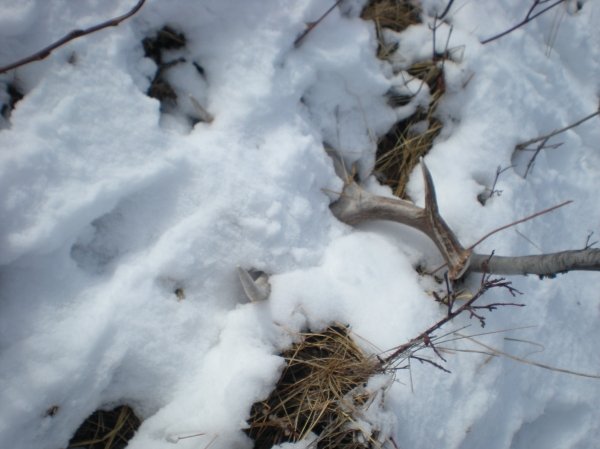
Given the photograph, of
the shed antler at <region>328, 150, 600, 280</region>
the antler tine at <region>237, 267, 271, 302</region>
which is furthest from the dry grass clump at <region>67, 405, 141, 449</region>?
the shed antler at <region>328, 150, 600, 280</region>

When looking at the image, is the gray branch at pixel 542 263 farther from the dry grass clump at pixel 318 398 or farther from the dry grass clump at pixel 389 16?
the dry grass clump at pixel 389 16

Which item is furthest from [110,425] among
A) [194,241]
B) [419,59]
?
[419,59]

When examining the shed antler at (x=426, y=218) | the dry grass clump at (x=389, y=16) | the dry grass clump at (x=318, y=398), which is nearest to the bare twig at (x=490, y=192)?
the shed antler at (x=426, y=218)

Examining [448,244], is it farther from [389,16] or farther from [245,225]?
[389,16]

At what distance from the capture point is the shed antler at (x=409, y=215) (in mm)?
1591

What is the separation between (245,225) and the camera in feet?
5.00

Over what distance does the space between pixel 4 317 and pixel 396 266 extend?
1.37 metres

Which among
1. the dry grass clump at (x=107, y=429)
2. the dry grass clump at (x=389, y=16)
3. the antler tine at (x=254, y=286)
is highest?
the dry grass clump at (x=389, y=16)

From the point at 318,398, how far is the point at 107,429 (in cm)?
72

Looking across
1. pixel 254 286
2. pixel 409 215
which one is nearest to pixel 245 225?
pixel 254 286

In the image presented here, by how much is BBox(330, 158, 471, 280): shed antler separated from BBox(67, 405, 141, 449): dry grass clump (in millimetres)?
1071

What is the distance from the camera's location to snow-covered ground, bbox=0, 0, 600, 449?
1.30 meters

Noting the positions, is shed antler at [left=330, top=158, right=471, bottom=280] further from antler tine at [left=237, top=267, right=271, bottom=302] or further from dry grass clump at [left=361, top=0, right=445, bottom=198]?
antler tine at [left=237, top=267, right=271, bottom=302]

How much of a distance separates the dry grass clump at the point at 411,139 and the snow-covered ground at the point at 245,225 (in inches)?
2.5
